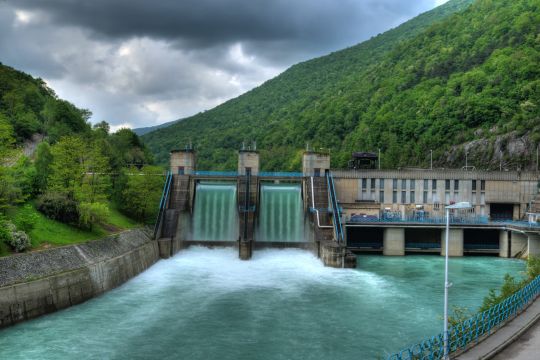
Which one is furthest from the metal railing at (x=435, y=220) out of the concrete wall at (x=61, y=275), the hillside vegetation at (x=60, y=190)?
the concrete wall at (x=61, y=275)

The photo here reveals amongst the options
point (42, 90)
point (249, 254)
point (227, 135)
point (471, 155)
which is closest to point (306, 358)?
point (249, 254)

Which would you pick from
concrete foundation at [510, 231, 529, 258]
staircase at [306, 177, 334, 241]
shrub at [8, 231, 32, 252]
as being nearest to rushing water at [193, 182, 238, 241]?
staircase at [306, 177, 334, 241]

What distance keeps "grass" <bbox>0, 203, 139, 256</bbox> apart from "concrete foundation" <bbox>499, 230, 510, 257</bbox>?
43.3 meters

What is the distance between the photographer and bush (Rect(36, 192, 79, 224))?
132ft

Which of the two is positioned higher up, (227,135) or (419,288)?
(227,135)

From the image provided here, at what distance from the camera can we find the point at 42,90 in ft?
342

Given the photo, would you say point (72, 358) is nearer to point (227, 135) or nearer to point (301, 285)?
point (301, 285)

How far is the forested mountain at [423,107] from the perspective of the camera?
103 meters

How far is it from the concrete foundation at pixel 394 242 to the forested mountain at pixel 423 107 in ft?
138

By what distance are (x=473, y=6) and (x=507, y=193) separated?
124931 mm

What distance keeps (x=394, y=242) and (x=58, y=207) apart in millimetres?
36321

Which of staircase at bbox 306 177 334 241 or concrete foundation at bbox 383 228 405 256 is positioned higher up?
staircase at bbox 306 177 334 241

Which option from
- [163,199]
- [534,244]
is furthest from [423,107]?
[163,199]

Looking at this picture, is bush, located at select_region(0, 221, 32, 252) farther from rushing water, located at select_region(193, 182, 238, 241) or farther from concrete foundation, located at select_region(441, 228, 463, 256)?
concrete foundation, located at select_region(441, 228, 463, 256)
